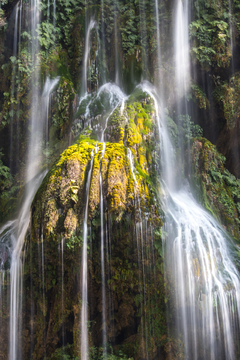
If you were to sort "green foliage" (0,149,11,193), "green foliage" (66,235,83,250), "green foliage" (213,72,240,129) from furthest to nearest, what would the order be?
"green foliage" (213,72,240,129) → "green foliage" (0,149,11,193) → "green foliage" (66,235,83,250)

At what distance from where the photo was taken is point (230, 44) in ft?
30.2

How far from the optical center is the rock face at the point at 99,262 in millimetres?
5164

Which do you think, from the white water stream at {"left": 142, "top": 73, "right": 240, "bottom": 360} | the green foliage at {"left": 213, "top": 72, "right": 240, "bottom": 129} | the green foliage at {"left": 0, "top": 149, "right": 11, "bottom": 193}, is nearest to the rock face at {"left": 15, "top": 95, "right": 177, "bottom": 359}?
the white water stream at {"left": 142, "top": 73, "right": 240, "bottom": 360}

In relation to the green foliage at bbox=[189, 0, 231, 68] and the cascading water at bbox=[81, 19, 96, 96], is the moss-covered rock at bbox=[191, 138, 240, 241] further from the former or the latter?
the cascading water at bbox=[81, 19, 96, 96]

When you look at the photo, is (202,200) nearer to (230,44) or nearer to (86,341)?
(86,341)

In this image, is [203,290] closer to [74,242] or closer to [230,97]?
[74,242]

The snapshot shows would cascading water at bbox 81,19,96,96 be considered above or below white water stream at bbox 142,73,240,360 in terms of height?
above

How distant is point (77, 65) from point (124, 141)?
14.4 feet

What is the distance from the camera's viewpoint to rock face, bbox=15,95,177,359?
16.9 feet

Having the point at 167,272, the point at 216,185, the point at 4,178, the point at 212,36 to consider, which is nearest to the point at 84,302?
the point at 167,272

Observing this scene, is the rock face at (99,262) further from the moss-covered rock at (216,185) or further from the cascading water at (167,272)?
the moss-covered rock at (216,185)

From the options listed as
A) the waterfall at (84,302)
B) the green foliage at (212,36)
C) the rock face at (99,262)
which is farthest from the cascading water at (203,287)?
the green foliage at (212,36)

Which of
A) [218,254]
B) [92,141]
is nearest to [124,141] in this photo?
[92,141]

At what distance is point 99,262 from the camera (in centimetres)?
524
